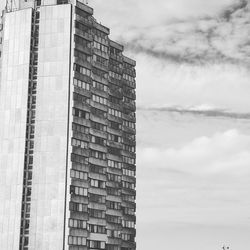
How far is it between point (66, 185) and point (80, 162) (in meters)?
7.55

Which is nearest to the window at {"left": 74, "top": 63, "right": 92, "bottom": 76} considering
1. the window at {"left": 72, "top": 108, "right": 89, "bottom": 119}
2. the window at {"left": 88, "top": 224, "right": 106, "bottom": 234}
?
the window at {"left": 72, "top": 108, "right": 89, "bottom": 119}

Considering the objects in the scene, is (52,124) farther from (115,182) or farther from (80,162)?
(115,182)

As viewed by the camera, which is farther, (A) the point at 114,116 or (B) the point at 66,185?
(A) the point at 114,116

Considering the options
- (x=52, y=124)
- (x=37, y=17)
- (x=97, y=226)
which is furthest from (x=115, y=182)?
(x=37, y=17)

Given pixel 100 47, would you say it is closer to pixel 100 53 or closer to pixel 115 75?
pixel 100 53

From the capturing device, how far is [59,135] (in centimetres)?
15662

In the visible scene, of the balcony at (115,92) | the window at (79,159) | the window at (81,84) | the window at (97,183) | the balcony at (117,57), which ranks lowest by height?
the window at (97,183)

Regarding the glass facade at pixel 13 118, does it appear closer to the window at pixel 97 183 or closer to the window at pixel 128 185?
the window at pixel 97 183

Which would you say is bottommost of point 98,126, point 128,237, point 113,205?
point 128,237

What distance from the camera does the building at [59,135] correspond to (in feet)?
502

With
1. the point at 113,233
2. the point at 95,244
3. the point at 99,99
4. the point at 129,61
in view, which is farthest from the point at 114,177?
the point at 129,61

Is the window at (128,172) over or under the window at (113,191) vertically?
over

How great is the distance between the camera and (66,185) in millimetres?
153625

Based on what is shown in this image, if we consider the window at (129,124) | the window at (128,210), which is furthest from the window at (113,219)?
the window at (129,124)
